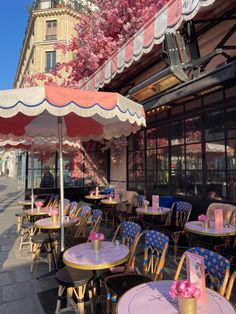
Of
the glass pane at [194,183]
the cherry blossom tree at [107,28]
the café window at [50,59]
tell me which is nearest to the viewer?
the glass pane at [194,183]

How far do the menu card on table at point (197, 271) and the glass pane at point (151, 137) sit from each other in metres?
5.41

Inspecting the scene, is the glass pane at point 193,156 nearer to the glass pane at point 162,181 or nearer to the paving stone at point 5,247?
the glass pane at point 162,181

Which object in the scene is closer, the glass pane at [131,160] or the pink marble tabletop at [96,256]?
the pink marble tabletop at [96,256]

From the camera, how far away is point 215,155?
194 inches

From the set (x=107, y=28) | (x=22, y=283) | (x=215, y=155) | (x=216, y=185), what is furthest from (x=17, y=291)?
(x=107, y=28)

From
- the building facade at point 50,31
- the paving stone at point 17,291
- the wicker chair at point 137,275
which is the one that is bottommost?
the paving stone at point 17,291

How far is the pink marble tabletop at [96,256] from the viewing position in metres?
2.41

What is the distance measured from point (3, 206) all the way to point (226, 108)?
10462 millimetres

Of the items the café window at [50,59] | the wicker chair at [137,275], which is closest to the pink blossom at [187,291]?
the wicker chair at [137,275]

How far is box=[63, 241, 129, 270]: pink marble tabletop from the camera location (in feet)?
7.91

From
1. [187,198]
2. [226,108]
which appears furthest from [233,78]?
[187,198]

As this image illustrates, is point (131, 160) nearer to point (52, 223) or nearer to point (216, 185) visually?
point (216, 185)

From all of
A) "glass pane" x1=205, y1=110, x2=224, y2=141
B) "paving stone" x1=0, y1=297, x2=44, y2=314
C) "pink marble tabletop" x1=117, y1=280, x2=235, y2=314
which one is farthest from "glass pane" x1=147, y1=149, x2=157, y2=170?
"pink marble tabletop" x1=117, y1=280, x2=235, y2=314

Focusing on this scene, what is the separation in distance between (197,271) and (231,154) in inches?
136
